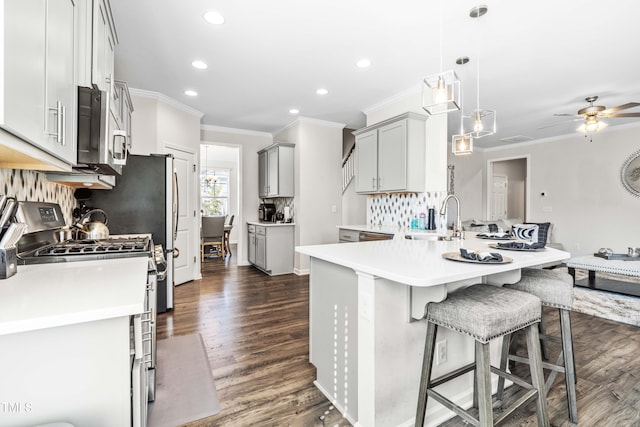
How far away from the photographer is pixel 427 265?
4.62 ft

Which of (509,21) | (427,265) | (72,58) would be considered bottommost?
(427,265)

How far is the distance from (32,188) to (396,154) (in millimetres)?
3399

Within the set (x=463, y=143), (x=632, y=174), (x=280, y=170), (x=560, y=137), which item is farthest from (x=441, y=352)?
(x=560, y=137)

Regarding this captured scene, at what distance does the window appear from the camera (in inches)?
373

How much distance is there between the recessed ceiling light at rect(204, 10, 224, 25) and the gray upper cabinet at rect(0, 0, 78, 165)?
1185 mm

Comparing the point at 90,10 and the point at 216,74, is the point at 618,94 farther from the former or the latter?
the point at 90,10

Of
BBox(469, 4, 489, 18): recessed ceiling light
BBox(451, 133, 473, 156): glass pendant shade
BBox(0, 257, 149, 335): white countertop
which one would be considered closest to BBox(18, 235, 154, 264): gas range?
BBox(0, 257, 149, 335): white countertop

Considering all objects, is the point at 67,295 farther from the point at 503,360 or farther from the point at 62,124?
the point at 503,360

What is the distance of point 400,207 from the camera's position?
4344 mm

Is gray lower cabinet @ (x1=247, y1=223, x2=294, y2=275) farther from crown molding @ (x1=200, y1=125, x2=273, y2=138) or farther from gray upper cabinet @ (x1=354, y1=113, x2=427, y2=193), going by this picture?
crown molding @ (x1=200, y1=125, x2=273, y2=138)

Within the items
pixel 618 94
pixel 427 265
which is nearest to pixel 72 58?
pixel 427 265

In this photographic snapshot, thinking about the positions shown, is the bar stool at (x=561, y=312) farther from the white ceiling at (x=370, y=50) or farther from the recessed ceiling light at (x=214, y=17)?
the recessed ceiling light at (x=214, y=17)

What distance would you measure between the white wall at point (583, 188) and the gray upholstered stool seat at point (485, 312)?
19.5ft

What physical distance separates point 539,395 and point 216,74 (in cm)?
377
